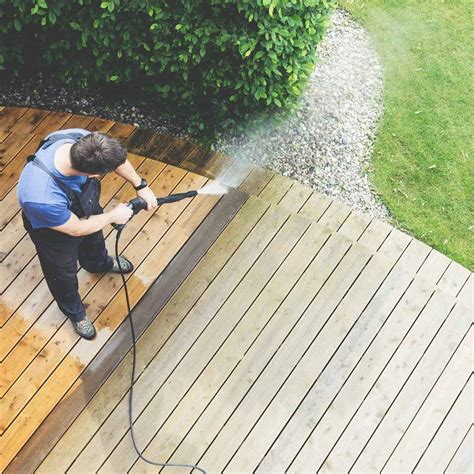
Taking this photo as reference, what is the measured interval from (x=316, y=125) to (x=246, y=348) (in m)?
→ 2.31

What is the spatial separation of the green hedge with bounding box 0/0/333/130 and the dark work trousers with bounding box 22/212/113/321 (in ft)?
5.20

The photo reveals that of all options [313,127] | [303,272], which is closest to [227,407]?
[303,272]

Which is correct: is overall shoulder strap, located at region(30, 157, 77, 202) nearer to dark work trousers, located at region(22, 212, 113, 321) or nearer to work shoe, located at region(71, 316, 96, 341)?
dark work trousers, located at region(22, 212, 113, 321)

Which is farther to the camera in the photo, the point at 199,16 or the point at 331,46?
the point at 331,46

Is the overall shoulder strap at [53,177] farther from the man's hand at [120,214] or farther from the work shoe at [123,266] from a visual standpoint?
the work shoe at [123,266]

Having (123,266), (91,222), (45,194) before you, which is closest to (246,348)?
(123,266)

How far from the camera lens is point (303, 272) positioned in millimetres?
4777

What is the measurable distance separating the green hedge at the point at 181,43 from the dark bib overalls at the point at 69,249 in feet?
5.05

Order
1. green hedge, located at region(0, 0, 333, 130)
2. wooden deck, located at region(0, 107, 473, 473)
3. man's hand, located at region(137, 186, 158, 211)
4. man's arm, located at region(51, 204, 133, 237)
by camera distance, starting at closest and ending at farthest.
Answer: man's arm, located at region(51, 204, 133, 237) → man's hand, located at region(137, 186, 158, 211) → wooden deck, located at region(0, 107, 473, 473) → green hedge, located at region(0, 0, 333, 130)

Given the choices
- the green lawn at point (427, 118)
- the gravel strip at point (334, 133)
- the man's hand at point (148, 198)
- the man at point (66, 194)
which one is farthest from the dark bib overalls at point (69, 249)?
the green lawn at point (427, 118)

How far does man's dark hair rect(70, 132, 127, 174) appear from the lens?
3.36 m

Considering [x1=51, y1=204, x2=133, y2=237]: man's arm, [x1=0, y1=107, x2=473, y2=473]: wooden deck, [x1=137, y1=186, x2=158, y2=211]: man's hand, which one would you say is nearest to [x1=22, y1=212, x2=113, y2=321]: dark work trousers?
[x1=51, y1=204, x2=133, y2=237]: man's arm

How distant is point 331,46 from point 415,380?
3.46 metres

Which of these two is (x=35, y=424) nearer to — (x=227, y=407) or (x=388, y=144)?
(x=227, y=407)
